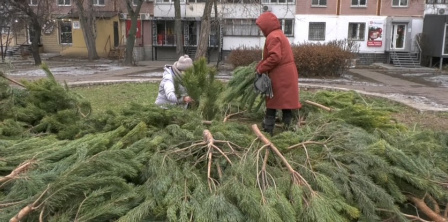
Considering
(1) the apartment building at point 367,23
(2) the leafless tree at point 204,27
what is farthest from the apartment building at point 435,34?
(2) the leafless tree at point 204,27

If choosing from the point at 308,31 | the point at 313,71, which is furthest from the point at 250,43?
the point at 313,71

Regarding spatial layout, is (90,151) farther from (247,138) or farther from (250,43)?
(250,43)

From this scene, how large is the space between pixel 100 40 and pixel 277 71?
31757 mm

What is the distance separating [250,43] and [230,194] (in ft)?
94.4

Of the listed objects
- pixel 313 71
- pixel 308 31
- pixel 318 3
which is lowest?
pixel 313 71

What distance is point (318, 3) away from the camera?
3012 centimetres

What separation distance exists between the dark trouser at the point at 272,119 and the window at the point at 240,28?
86.6ft

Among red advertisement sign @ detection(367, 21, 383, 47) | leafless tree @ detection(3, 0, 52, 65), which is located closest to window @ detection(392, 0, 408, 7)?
red advertisement sign @ detection(367, 21, 383, 47)

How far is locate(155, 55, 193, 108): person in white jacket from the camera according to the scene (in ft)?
13.1

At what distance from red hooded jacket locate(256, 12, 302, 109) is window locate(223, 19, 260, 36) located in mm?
26287

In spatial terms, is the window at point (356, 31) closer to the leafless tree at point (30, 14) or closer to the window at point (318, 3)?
the window at point (318, 3)

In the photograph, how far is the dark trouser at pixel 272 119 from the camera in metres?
4.50

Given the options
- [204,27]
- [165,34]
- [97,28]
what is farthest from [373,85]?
[97,28]

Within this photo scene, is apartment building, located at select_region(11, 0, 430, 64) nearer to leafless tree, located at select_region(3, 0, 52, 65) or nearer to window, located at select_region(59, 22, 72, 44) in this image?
window, located at select_region(59, 22, 72, 44)
